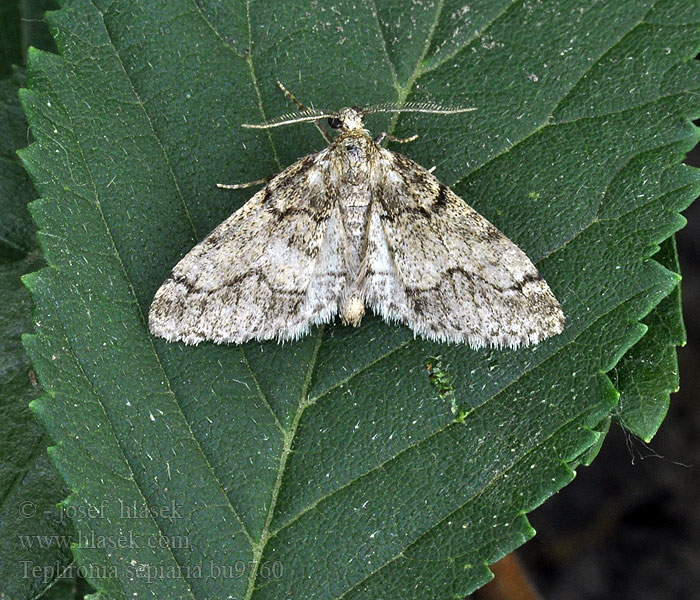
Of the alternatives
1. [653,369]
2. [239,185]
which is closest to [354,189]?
[239,185]

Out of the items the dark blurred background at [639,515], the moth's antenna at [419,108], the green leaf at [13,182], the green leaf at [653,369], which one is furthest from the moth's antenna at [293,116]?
the dark blurred background at [639,515]

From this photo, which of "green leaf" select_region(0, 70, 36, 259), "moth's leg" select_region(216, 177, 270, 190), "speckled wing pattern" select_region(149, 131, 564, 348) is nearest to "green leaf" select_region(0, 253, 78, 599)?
"green leaf" select_region(0, 70, 36, 259)

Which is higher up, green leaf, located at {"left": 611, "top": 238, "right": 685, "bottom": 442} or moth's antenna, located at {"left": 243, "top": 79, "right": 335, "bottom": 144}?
moth's antenna, located at {"left": 243, "top": 79, "right": 335, "bottom": 144}

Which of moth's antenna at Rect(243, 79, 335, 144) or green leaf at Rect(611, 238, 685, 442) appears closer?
green leaf at Rect(611, 238, 685, 442)

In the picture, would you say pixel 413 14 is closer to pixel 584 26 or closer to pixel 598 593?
pixel 584 26

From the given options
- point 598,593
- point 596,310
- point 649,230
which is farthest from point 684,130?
point 598,593

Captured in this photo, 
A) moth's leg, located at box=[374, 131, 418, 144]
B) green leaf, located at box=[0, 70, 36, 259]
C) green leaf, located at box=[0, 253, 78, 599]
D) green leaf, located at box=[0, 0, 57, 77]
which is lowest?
green leaf, located at box=[0, 253, 78, 599]

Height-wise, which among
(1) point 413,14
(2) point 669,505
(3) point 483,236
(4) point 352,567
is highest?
(1) point 413,14

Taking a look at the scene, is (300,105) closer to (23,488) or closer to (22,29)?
(22,29)

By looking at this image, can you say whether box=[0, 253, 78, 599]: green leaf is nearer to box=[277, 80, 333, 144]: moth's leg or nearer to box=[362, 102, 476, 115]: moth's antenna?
box=[277, 80, 333, 144]: moth's leg
